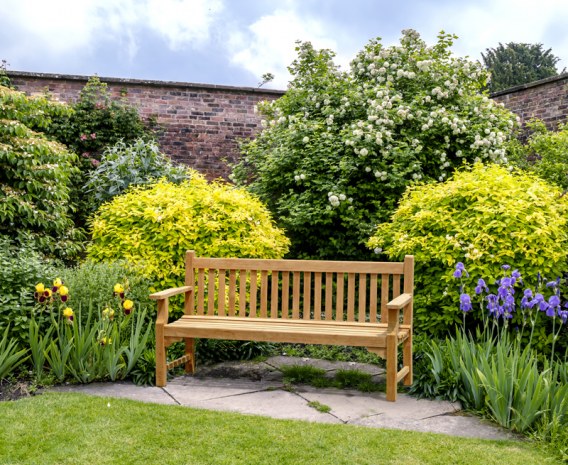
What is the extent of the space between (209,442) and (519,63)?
3482 cm

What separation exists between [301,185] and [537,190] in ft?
10.7

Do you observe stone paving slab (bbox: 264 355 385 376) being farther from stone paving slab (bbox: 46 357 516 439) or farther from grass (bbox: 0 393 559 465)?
grass (bbox: 0 393 559 465)

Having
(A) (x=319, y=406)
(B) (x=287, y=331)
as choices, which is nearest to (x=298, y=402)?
(A) (x=319, y=406)

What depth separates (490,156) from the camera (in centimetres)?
862

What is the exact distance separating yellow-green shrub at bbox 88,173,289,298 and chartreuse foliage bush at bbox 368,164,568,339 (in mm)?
1423

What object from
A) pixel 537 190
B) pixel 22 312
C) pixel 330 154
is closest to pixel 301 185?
pixel 330 154

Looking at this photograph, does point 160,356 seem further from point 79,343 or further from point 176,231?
point 176,231

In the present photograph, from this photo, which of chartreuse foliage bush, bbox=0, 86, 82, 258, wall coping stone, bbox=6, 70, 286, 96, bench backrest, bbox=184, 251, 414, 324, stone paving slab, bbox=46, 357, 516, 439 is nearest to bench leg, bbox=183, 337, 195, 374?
stone paving slab, bbox=46, 357, 516, 439

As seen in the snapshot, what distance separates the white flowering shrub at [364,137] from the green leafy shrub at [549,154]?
66cm

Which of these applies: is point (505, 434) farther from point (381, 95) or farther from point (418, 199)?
point (381, 95)

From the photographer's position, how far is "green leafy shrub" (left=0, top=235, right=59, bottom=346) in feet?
17.0

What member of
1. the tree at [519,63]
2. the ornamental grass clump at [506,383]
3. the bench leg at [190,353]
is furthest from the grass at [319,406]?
the tree at [519,63]

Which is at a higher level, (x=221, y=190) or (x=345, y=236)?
(x=221, y=190)

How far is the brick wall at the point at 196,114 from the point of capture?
11.9 metres
